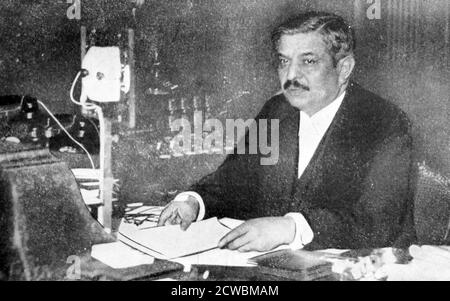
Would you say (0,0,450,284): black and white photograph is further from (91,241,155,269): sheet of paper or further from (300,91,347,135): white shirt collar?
(91,241,155,269): sheet of paper

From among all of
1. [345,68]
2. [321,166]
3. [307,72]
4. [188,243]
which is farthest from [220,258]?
[345,68]

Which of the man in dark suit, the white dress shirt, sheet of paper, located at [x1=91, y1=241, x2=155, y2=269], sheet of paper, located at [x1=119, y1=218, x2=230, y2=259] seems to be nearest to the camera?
sheet of paper, located at [x1=91, y1=241, x2=155, y2=269]

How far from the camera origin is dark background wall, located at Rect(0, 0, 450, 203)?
1914 mm

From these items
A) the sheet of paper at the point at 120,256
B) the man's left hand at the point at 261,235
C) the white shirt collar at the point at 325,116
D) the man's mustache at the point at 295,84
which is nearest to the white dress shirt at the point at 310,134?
the white shirt collar at the point at 325,116

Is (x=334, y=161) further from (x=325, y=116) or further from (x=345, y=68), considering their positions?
(x=345, y=68)

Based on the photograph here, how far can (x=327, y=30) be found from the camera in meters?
1.89

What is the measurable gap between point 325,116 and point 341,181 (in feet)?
0.82

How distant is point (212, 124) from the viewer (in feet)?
6.45

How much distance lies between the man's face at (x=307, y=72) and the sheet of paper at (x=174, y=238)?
22.5 inches

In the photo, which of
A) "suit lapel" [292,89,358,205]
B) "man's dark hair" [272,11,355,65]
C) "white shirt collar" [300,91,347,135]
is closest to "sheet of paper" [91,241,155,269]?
"suit lapel" [292,89,358,205]

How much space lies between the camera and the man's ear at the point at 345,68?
74.5 inches

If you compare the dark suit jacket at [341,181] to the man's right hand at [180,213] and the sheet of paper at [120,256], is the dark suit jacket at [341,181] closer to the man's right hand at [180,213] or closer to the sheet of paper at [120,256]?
the man's right hand at [180,213]
